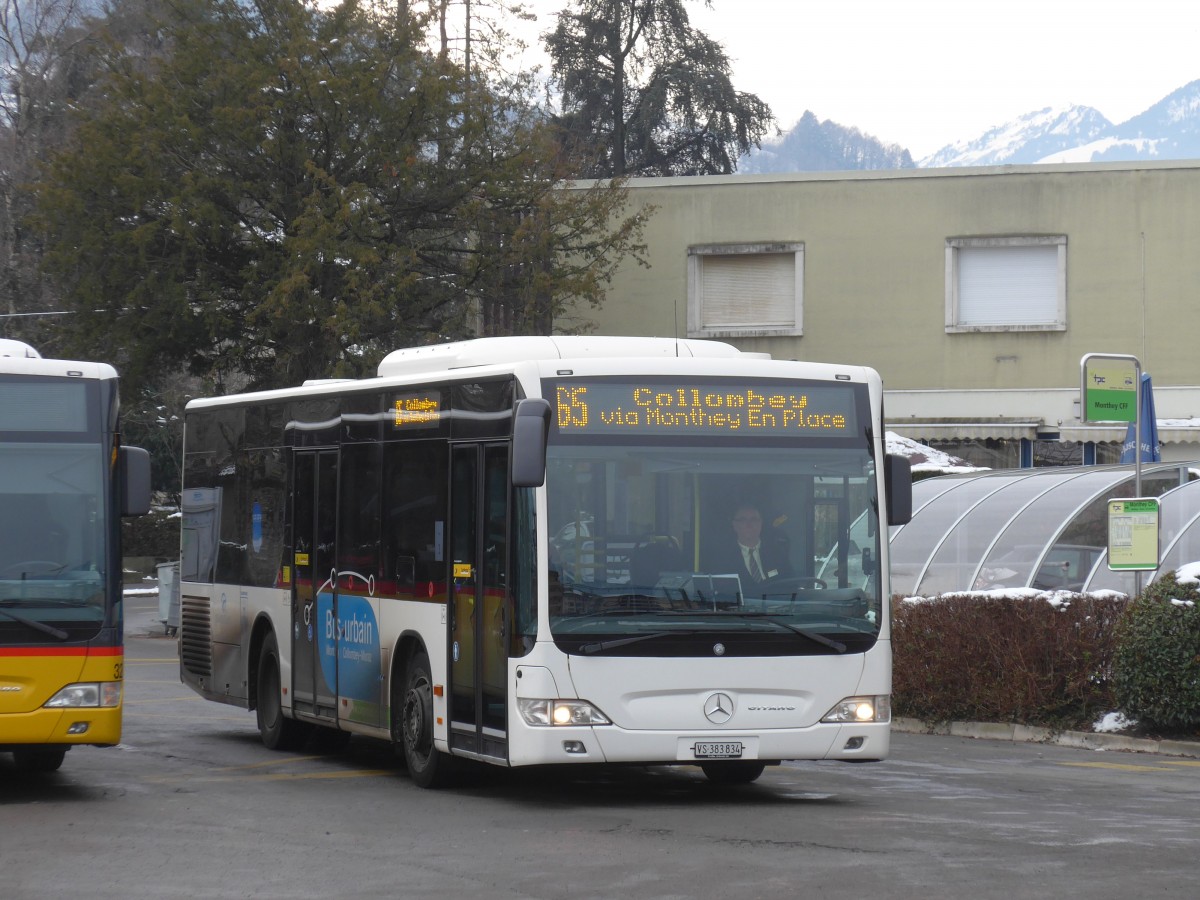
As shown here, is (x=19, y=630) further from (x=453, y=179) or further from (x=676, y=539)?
(x=453, y=179)

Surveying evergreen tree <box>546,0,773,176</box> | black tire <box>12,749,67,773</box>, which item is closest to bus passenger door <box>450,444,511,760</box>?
black tire <box>12,749,67,773</box>

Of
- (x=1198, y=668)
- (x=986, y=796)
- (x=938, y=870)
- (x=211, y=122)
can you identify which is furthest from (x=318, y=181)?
(x=938, y=870)

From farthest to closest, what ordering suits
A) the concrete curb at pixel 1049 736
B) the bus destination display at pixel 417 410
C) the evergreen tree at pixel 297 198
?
the evergreen tree at pixel 297 198, the concrete curb at pixel 1049 736, the bus destination display at pixel 417 410

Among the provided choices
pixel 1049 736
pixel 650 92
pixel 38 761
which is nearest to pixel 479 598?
pixel 38 761

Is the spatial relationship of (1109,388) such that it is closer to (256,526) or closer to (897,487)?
(897,487)

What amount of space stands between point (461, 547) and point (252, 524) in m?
4.37

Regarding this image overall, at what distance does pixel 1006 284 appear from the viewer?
39719 mm

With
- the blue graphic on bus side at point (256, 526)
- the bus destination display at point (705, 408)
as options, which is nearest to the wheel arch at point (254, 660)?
the blue graphic on bus side at point (256, 526)

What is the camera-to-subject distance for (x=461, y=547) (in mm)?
12203

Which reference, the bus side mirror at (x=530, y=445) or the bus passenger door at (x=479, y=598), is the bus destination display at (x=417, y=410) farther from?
the bus side mirror at (x=530, y=445)

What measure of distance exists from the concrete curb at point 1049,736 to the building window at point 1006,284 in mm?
21988

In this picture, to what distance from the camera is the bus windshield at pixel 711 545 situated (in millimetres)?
11375

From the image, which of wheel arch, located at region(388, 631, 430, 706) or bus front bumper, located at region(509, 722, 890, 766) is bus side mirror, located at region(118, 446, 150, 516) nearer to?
wheel arch, located at region(388, 631, 430, 706)

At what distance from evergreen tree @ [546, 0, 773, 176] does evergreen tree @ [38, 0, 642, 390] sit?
22885 mm
